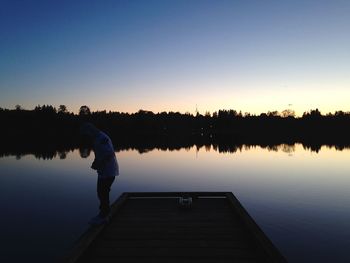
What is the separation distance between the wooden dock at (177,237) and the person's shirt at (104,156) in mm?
1277

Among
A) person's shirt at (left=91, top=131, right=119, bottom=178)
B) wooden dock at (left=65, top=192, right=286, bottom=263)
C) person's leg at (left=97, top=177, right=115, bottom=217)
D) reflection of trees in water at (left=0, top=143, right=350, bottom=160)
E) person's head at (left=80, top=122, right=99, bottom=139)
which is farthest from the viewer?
reflection of trees in water at (left=0, top=143, right=350, bottom=160)

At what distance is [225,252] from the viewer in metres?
6.02

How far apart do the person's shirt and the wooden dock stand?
50.3 inches

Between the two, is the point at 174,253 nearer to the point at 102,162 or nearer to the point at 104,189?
the point at 104,189

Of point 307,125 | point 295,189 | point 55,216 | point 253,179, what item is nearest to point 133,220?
point 55,216

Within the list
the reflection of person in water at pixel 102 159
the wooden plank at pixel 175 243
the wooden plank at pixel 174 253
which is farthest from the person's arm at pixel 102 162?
the wooden plank at pixel 174 253

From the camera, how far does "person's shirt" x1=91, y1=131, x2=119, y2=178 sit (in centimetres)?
716

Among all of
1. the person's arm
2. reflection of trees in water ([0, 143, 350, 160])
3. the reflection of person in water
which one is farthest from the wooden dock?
reflection of trees in water ([0, 143, 350, 160])

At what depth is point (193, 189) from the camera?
20.9 m

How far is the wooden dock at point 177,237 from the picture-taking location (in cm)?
575

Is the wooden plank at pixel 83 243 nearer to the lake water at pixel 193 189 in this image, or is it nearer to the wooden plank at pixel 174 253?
the wooden plank at pixel 174 253

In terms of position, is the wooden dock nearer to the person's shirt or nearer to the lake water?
the person's shirt

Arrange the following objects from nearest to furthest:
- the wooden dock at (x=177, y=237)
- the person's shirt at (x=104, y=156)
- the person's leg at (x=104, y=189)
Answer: the wooden dock at (x=177, y=237) < the person's shirt at (x=104, y=156) < the person's leg at (x=104, y=189)

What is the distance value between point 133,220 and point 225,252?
10.6 ft
